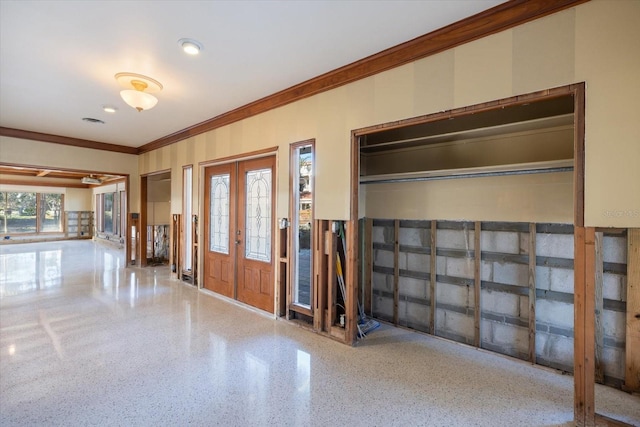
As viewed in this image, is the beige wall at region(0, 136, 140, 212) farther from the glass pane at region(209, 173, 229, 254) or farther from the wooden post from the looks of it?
the wooden post

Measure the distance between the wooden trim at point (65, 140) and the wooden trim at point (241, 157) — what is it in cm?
328

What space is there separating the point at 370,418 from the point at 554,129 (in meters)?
3.18

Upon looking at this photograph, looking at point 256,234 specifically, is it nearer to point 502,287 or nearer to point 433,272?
point 433,272

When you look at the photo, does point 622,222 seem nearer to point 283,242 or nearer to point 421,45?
point 421,45

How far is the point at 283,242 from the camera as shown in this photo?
4023mm

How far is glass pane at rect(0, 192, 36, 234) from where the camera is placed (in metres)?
11.7

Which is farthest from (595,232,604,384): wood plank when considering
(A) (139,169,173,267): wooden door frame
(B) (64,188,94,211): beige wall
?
(B) (64,188,94,211): beige wall

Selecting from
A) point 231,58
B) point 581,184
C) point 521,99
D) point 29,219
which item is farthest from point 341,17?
point 29,219

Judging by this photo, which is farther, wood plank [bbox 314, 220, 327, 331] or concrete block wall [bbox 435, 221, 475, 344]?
wood plank [bbox 314, 220, 327, 331]

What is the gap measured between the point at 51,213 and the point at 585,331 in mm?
17230

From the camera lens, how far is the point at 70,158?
6586 mm

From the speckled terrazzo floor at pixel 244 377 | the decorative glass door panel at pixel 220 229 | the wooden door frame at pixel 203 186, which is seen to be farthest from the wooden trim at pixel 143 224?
the speckled terrazzo floor at pixel 244 377

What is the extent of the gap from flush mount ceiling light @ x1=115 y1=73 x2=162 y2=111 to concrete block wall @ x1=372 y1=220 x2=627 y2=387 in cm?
326

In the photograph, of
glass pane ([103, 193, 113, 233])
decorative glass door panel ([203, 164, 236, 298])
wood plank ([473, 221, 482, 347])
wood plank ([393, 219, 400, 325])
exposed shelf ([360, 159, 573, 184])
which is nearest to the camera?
exposed shelf ([360, 159, 573, 184])
